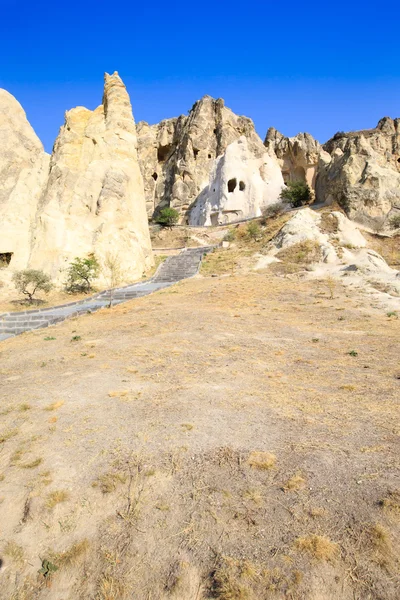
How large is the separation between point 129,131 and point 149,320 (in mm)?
19583

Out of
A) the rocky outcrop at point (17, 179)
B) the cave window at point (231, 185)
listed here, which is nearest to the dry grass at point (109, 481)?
the rocky outcrop at point (17, 179)

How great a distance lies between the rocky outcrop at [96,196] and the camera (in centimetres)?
2055

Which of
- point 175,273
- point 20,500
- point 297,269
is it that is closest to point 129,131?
point 175,273

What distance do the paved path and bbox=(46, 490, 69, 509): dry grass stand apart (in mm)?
9562

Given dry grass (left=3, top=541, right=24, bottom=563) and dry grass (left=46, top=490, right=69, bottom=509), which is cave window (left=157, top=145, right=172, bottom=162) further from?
dry grass (left=3, top=541, right=24, bottom=563)

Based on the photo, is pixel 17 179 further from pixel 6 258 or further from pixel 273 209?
pixel 273 209

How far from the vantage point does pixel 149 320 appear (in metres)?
12.4

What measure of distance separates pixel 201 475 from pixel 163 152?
65.0 m

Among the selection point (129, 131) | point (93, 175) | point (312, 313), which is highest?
point (129, 131)

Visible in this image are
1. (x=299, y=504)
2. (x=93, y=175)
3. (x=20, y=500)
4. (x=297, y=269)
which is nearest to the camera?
(x=299, y=504)

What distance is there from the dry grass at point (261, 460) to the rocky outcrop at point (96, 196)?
58.7 feet

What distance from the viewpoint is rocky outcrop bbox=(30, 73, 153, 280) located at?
20.5 m

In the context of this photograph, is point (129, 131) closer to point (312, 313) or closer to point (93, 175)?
point (93, 175)

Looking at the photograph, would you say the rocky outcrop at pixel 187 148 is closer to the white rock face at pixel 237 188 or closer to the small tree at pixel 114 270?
the white rock face at pixel 237 188
